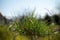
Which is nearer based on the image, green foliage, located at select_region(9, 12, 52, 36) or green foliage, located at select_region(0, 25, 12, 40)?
green foliage, located at select_region(0, 25, 12, 40)

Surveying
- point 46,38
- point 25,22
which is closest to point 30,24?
point 25,22

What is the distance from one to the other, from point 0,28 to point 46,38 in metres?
0.72

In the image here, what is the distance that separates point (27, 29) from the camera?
13.0 ft

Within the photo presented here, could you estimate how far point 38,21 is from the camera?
4199 mm

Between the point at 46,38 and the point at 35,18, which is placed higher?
the point at 35,18

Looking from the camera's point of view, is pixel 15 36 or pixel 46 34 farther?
pixel 46 34

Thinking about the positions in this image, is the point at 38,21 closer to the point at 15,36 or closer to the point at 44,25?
the point at 44,25

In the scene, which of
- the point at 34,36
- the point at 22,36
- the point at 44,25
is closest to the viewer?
the point at 34,36

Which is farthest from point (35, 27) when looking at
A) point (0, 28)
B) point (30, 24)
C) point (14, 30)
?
point (0, 28)

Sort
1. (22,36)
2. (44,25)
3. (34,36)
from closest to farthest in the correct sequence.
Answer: (34,36)
(22,36)
(44,25)

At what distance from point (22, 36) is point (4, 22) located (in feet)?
1.30

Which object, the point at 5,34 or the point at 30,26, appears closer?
the point at 5,34

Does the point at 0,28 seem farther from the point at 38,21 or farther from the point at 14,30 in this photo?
the point at 38,21

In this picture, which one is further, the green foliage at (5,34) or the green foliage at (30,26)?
the green foliage at (30,26)
